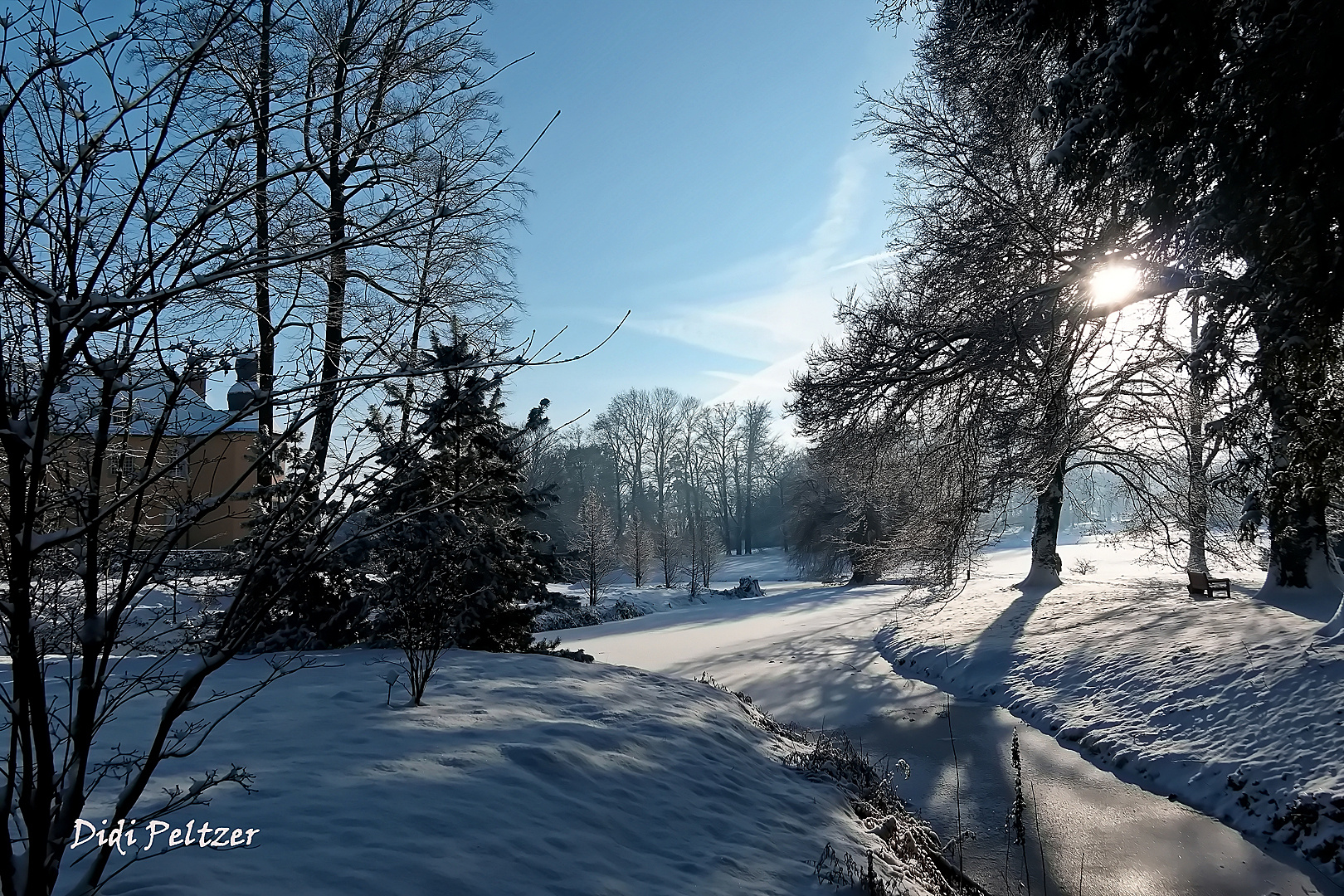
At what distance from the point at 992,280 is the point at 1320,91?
4244 mm

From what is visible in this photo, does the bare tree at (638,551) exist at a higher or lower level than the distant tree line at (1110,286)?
lower

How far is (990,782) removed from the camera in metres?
7.32

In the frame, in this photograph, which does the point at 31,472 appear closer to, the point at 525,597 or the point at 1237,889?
the point at 1237,889

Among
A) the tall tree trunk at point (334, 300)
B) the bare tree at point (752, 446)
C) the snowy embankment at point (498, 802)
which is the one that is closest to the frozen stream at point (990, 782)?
the snowy embankment at point (498, 802)

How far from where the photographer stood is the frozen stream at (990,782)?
5324 mm

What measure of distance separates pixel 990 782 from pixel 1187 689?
2.96 m

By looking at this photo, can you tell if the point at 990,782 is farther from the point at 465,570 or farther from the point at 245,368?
the point at 245,368

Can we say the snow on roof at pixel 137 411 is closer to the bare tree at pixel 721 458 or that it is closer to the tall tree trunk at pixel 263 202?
the tall tree trunk at pixel 263 202

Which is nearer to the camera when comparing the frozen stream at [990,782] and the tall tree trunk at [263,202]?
the tall tree trunk at [263,202]

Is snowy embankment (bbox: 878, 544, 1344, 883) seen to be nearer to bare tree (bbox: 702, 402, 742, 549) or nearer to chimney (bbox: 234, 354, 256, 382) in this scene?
chimney (bbox: 234, 354, 256, 382)

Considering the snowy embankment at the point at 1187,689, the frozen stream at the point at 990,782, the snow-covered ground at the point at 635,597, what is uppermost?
the snowy embankment at the point at 1187,689

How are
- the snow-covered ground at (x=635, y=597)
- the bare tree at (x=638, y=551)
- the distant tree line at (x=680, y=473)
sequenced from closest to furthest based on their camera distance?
the snow-covered ground at (x=635, y=597) < the bare tree at (x=638, y=551) < the distant tree line at (x=680, y=473)

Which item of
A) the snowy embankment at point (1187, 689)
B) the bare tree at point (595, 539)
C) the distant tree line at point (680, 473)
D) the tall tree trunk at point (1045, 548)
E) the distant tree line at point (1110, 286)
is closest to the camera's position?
the distant tree line at point (1110, 286)

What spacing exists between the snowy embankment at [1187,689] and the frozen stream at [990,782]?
1.04 ft
